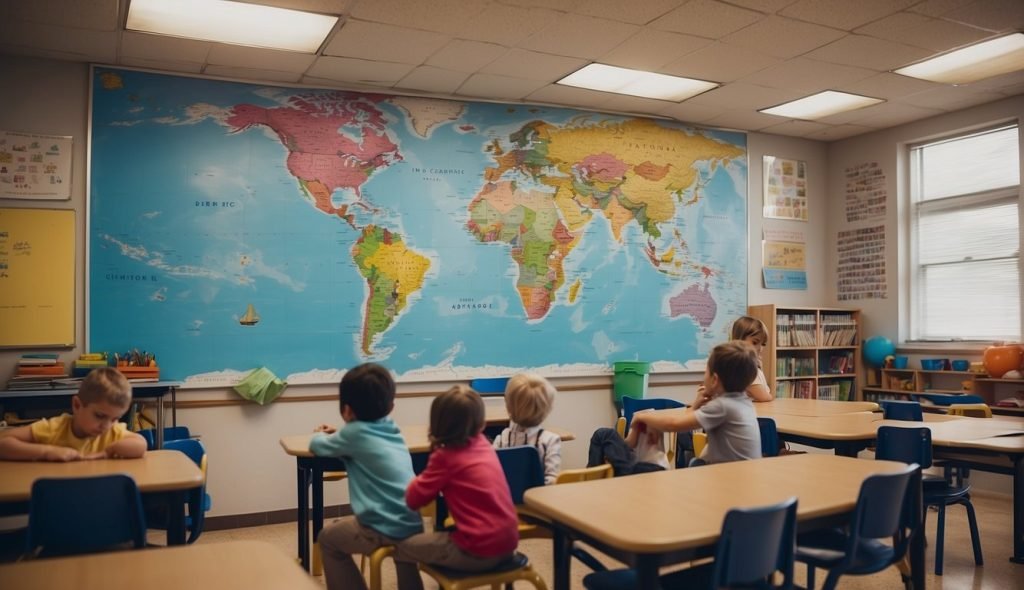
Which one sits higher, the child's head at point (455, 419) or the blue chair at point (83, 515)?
the child's head at point (455, 419)

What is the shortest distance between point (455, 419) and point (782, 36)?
11.5ft

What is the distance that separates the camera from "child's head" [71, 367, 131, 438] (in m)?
2.75

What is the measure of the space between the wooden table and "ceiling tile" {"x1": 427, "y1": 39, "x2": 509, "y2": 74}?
11.9 feet

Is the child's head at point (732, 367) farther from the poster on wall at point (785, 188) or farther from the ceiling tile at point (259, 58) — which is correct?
the poster on wall at point (785, 188)

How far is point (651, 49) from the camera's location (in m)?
4.90

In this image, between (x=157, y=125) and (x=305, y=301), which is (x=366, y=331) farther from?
(x=157, y=125)

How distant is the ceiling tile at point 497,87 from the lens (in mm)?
5449

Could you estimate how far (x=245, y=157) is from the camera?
517 centimetres

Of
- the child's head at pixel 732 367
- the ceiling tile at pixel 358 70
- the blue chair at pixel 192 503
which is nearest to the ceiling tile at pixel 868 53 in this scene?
the child's head at pixel 732 367

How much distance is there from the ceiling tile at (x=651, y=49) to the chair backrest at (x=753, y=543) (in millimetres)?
3290

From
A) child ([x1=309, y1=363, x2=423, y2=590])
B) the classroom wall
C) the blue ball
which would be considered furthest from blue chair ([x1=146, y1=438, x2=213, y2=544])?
the blue ball

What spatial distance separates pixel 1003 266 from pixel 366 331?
5070mm

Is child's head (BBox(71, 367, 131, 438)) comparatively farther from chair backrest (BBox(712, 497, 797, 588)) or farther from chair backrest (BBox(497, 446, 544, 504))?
chair backrest (BBox(712, 497, 797, 588))

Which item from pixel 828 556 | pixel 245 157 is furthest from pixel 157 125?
pixel 828 556
